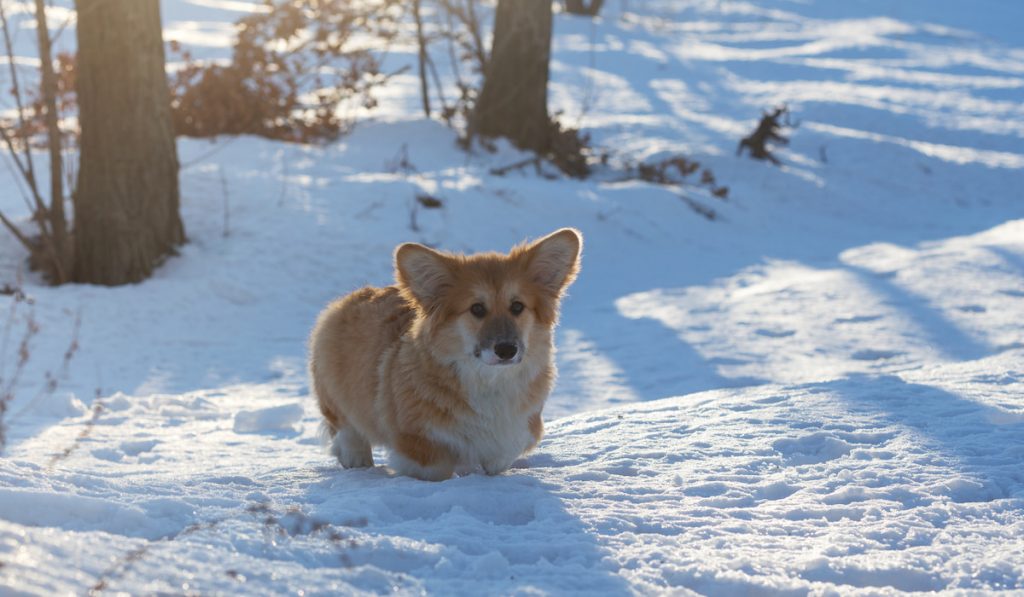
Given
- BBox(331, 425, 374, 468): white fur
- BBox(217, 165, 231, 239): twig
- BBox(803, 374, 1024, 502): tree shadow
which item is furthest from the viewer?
BBox(217, 165, 231, 239): twig

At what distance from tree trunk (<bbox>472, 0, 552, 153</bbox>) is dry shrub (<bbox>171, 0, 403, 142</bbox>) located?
182 centimetres

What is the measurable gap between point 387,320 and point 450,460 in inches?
36.6

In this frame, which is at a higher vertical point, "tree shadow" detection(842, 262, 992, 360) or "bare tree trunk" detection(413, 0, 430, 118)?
"bare tree trunk" detection(413, 0, 430, 118)

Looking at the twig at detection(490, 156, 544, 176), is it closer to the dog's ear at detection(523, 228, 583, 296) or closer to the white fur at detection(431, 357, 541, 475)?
the dog's ear at detection(523, 228, 583, 296)

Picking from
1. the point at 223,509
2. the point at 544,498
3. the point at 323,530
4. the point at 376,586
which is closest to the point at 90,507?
the point at 223,509

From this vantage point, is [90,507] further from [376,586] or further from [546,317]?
[546,317]

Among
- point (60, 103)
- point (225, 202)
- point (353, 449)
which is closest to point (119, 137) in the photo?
point (225, 202)

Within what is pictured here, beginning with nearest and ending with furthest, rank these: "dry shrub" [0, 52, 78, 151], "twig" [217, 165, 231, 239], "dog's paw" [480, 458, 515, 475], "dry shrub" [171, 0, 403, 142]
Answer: "dog's paw" [480, 458, 515, 475]
"twig" [217, 165, 231, 239]
"dry shrub" [0, 52, 78, 151]
"dry shrub" [171, 0, 403, 142]

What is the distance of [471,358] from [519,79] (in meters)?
11.1

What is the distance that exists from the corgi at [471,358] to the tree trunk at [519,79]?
10729 millimetres

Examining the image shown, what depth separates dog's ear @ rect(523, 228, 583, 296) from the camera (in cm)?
488

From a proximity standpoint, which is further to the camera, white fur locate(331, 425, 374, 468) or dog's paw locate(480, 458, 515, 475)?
white fur locate(331, 425, 374, 468)

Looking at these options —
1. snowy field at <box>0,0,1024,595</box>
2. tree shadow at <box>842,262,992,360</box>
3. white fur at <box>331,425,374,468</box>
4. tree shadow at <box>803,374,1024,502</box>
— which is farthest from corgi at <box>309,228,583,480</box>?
tree shadow at <box>842,262,992,360</box>

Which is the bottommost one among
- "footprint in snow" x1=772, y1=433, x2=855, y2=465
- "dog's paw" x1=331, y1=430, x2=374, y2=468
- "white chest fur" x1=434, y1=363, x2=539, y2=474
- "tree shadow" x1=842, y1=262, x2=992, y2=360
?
"tree shadow" x1=842, y1=262, x2=992, y2=360
